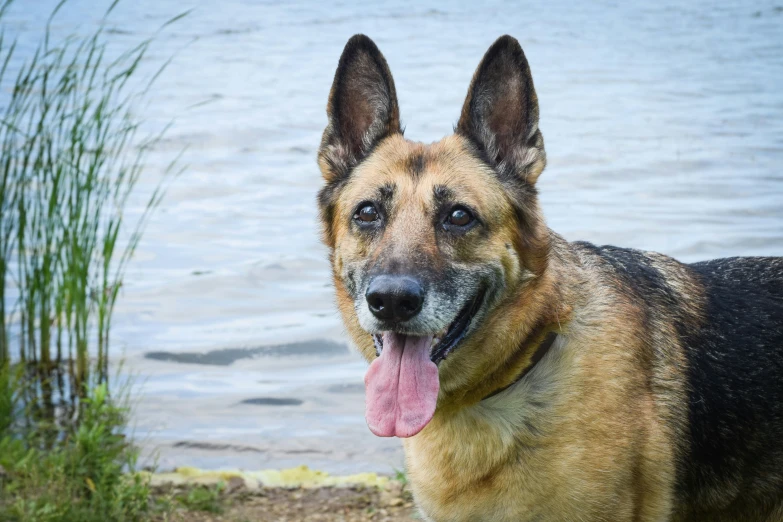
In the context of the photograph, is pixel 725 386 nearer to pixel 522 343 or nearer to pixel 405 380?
pixel 522 343

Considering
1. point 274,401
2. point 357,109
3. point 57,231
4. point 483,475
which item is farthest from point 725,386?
point 57,231

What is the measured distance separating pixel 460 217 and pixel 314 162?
28.0ft

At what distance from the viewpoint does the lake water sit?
7.02 metres

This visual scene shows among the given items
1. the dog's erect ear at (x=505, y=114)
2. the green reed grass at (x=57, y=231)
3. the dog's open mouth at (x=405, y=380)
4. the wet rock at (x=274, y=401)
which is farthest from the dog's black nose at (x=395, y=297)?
the wet rock at (x=274, y=401)

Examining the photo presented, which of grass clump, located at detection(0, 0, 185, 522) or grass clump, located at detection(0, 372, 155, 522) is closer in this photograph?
grass clump, located at detection(0, 372, 155, 522)

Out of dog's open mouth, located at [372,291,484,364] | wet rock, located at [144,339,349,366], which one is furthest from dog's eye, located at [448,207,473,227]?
wet rock, located at [144,339,349,366]

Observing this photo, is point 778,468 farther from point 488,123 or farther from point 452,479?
point 488,123

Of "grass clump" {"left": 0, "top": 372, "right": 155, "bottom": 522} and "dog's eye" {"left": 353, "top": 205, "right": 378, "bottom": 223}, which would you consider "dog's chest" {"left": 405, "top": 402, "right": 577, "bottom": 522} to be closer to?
"dog's eye" {"left": 353, "top": 205, "right": 378, "bottom": 223}

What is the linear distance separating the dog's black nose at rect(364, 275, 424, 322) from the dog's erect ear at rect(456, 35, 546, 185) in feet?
2.68

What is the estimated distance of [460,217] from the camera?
150 inches

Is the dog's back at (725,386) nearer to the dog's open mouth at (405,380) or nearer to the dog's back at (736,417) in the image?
the dog's back at (736,417)

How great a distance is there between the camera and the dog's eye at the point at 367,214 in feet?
12.8

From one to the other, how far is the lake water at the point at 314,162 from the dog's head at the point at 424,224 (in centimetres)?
45

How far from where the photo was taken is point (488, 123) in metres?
4.05
